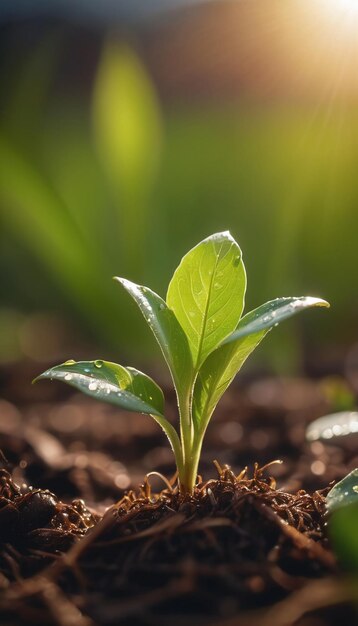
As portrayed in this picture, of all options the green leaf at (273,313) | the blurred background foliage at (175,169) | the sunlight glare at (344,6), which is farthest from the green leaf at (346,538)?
the sunlight glare at (344,6)

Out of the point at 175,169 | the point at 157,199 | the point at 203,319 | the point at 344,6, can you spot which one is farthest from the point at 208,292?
the point at 175,169

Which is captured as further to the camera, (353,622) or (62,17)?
(62,17)

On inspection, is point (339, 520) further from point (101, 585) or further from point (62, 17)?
point (62, 17)

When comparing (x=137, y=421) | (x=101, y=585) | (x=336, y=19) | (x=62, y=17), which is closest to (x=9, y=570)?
(x=101, y=585)

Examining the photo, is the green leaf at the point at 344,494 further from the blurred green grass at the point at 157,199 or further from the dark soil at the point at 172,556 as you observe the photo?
the blurred green grass at the point at 157,199

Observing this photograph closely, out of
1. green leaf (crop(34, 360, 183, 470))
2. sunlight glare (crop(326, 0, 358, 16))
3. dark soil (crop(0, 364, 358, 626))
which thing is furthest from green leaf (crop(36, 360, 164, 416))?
sunlight glare (crop(326, 0, 358, 16))

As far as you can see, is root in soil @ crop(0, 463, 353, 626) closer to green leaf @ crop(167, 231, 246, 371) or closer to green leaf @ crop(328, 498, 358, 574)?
green leaf @ crop(328, 498, 358, 574)

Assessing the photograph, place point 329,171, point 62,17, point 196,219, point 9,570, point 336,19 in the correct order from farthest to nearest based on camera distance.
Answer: point 62,17 < point 196,219 < point 329,171 < point 336,19 < point 9,570
